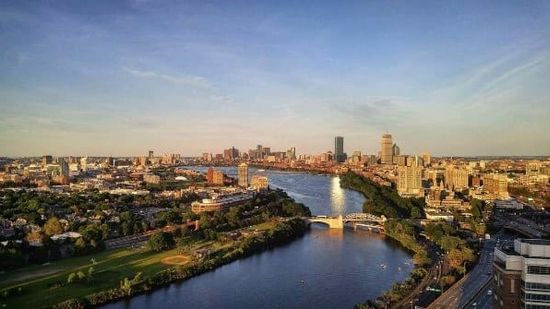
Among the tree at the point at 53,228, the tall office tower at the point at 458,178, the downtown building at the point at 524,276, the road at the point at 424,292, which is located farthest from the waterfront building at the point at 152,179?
the downtown building at the point at 524,276

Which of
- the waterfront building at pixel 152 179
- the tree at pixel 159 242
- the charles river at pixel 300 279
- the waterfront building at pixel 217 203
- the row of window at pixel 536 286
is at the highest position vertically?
the row of window at pixel 536 286

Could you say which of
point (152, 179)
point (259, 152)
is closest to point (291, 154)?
point (259, 152)

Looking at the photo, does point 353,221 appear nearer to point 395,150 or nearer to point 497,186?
point 497,186

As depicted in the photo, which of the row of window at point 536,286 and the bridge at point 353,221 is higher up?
the row of window at point 536,286

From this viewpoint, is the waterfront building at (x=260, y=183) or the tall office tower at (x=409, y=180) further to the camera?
the waterfront building at (x=260, y=183)

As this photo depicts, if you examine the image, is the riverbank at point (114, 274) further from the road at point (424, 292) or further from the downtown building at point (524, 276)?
the downtown building at point (524, 276)

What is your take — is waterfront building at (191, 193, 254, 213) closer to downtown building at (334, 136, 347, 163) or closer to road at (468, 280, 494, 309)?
road at (468, 280, 494, 309)
